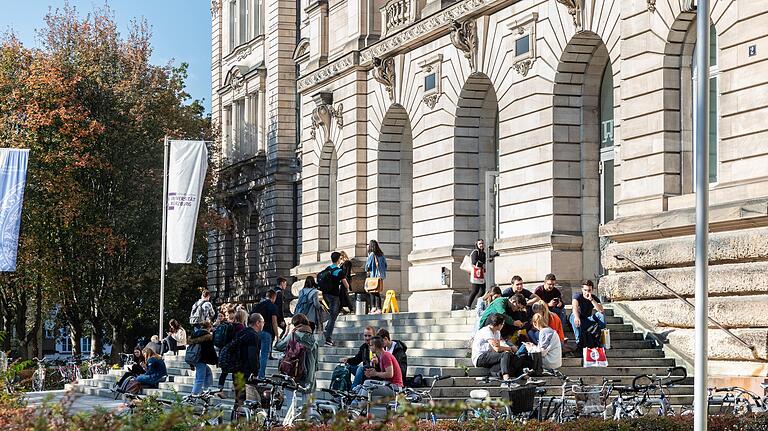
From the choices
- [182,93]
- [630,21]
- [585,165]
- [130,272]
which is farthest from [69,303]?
[630,21]

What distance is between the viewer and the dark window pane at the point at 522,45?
32.7 meters

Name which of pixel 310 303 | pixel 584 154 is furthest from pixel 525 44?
pixel 310 303

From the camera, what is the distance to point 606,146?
31.6 m

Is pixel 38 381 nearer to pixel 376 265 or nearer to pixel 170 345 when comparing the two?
pixel 170 345

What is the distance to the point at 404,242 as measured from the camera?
4097cm

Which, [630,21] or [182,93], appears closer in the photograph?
[630,21]

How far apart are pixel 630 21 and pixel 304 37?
1103 inches

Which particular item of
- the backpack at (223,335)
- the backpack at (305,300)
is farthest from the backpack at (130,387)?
the backpack at (223,335)

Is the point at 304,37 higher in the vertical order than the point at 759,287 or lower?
higher

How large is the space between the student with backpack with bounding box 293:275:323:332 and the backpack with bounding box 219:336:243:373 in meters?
8.01

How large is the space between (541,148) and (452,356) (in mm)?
7056

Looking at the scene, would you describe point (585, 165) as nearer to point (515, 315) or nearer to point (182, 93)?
point (515, 315)

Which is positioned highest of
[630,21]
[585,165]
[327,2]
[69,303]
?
[327,2]

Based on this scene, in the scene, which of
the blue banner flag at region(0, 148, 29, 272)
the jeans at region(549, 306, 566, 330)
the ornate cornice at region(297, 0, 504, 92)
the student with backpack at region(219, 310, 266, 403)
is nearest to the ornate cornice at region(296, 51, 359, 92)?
the ornate cornice at region(297, 0, 504, 92)
